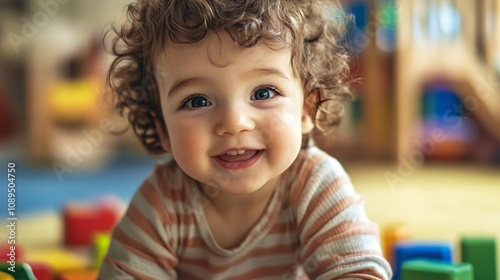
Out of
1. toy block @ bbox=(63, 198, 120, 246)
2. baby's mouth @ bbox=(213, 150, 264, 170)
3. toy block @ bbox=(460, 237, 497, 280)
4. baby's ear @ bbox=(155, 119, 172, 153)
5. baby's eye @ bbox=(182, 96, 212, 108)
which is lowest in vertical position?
toy block @ bbox=(460, 237, 497, 280)

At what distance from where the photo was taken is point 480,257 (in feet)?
3.60

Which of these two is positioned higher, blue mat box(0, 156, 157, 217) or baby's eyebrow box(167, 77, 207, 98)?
baby's eyebrow box(167, 77, 207, 98)

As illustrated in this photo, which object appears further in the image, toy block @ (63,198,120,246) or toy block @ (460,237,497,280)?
toy block @ (63,198,120,246)

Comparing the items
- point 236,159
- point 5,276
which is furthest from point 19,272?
point 236,159

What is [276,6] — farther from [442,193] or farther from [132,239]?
[442,193]

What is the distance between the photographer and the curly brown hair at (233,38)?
79cm

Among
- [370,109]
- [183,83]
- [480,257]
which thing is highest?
[370,109]

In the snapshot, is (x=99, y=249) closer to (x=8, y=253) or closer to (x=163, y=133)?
(x=8, y=253)

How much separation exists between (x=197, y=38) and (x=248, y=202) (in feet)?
0.73

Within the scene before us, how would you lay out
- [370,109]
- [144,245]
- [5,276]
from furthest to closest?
1. [370,109]
2. [144,245]
3. [5,276]

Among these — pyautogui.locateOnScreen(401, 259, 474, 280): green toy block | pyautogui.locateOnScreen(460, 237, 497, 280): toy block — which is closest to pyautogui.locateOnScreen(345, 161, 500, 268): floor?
Answer: pyautogui.locateOnScreen(460, 237, 497, 280): toy block

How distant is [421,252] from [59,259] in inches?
24.4

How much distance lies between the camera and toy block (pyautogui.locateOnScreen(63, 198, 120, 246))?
1.53 meters

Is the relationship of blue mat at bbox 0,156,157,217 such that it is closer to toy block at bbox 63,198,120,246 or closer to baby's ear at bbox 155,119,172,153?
toy block at bbox 63,198,120,246
